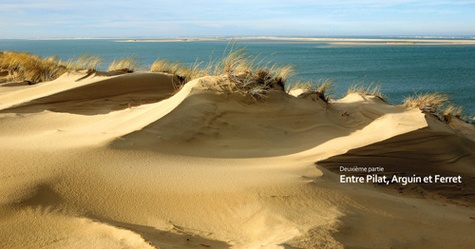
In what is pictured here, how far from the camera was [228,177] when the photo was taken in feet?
14.0

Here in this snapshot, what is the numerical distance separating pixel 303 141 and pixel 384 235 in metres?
2.64

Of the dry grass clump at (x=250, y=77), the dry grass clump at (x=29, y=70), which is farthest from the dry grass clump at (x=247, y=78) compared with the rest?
the dry grass clump at (x=29, y=70)

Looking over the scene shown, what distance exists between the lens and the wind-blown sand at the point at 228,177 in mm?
3375

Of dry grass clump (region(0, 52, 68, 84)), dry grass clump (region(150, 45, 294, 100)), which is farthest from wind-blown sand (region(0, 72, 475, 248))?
dry grass clump (region(0, 52, 68, 84))

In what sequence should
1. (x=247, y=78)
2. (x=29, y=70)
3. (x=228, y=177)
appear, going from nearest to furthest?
1. (x=228, y=177)
2. (x=247, y=78)
3. (x=29, y=70)

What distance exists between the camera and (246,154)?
5355 mm

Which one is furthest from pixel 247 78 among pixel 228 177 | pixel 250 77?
pixel 228 177

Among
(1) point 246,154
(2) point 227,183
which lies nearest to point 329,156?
(1) point 246,154

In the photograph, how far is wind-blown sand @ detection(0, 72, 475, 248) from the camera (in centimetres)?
338

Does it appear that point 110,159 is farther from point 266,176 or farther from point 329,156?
point 329,156

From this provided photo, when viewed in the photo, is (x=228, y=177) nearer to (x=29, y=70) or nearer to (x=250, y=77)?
(x=250, y=77)

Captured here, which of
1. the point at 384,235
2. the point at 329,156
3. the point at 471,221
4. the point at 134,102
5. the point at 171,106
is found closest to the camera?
the point at 384,235

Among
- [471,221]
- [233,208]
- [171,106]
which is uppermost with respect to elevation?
[171,106]

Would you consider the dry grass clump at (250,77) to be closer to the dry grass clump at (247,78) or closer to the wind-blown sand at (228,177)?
the dry grass clump at (247,78)
